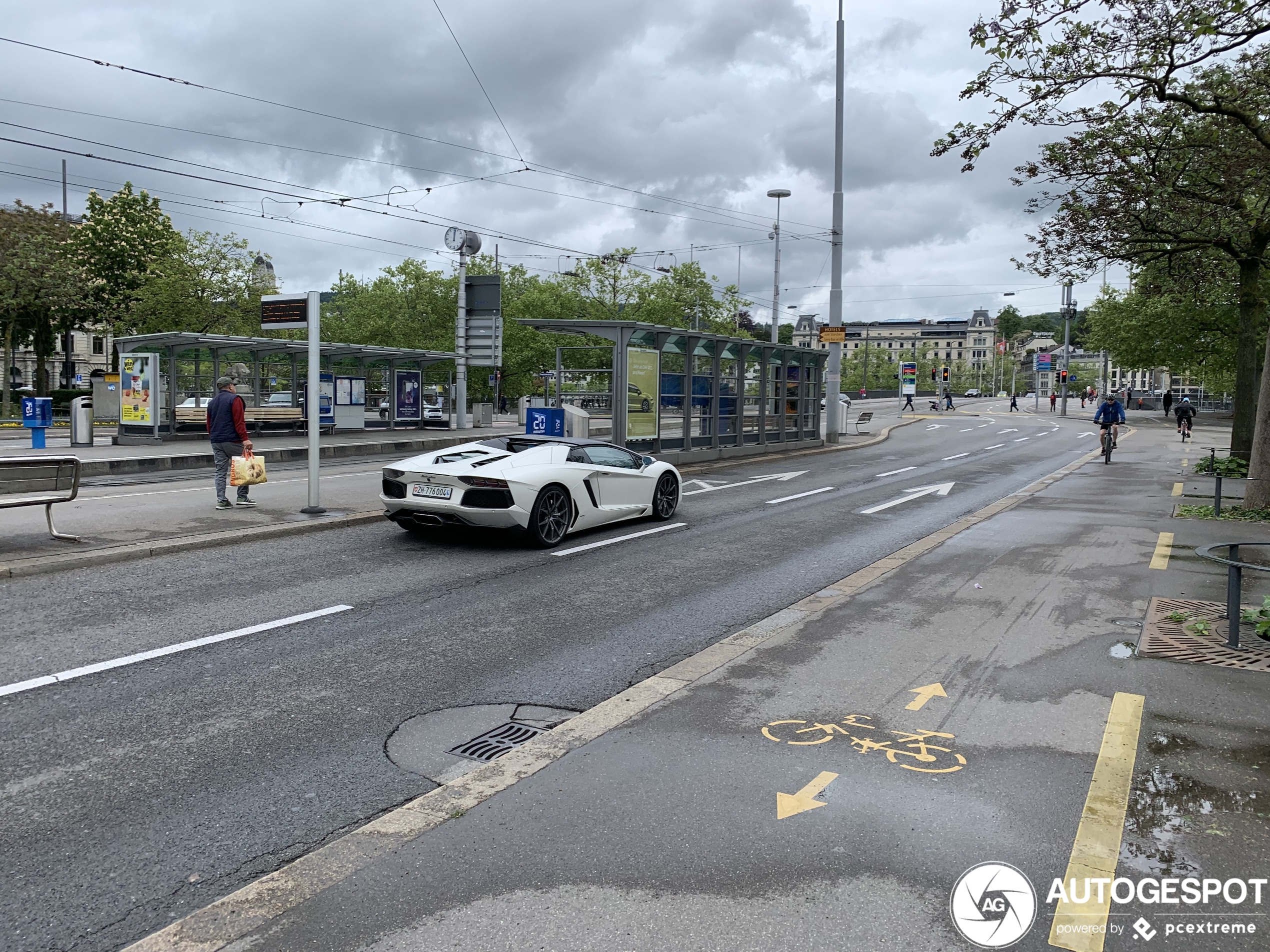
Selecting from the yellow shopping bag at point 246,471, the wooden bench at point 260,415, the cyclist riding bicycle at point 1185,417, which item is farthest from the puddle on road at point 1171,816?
the cyclist riding bicycle at point 1185,417

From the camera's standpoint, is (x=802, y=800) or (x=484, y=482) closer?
(x=802, y=800)

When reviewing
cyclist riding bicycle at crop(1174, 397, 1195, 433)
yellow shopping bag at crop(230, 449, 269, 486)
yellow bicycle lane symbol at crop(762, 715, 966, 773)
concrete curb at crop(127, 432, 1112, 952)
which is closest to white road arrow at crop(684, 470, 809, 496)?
yellow shopping bag at crop(230, 449, 269, 486)

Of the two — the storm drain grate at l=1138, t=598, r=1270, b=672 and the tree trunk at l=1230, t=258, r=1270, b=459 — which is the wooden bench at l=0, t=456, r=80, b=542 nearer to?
the storm drain grate at l=1138, t=598, r=1270, b=672

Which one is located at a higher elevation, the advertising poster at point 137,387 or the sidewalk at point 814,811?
the advertising poster at point 137,387

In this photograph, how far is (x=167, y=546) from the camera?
29.8 ft

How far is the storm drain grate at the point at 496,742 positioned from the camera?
4.25 m

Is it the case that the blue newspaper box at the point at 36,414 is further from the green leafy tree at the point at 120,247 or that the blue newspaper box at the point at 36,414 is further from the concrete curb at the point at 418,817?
the green leafy tree at the point at 120,247

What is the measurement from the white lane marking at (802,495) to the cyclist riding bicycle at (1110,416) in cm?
1081

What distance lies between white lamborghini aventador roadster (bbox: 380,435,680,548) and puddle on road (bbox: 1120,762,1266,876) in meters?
6.62

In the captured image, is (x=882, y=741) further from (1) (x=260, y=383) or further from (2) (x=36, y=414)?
(1) (x=260, y=383)

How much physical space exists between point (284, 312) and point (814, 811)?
10.0 meters

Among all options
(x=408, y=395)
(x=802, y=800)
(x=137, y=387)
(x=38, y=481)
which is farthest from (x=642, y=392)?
(x=802, y=800)

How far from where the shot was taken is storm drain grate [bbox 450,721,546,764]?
425 cm

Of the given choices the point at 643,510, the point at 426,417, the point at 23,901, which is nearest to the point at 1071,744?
the point at 23,901
